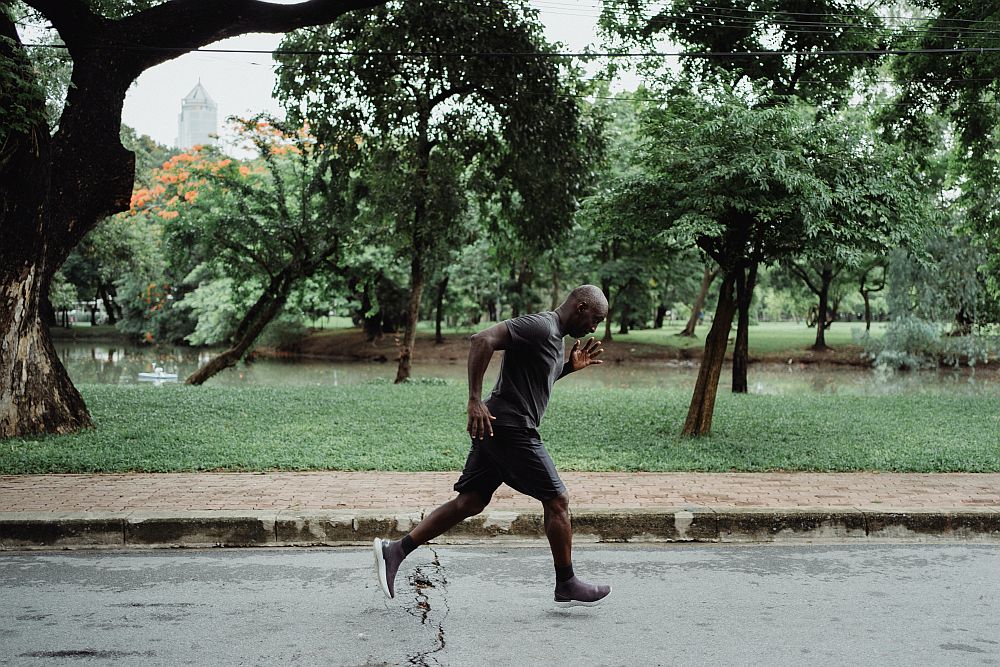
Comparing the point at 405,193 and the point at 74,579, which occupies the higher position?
the point at 405,193

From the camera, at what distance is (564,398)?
51.7ft

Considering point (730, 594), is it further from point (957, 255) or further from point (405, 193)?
point (957, 255)

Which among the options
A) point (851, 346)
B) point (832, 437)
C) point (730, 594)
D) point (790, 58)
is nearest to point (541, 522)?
point (730, 594)

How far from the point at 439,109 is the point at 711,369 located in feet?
33.4

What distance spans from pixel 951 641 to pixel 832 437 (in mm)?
7061

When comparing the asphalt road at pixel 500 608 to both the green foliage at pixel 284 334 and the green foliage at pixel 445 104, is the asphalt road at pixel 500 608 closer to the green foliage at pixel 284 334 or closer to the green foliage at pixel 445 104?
the green foliage at pixel 445 104

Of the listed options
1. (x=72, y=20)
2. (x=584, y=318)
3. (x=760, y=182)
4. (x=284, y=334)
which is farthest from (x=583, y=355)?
(x=284, y=334)

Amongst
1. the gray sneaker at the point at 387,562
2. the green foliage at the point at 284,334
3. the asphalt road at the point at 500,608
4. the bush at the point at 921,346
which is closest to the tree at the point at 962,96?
the bush at the point at 921,346

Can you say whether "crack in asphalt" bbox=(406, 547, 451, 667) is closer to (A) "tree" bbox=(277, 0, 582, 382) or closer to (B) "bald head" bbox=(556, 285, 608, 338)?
(B) "bald head" bbox=(556, 285, 608, 338)

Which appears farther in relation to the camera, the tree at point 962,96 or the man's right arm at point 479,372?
the tree at point 962,96

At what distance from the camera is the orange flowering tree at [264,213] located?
772 inches

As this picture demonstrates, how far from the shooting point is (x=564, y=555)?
4785 millimetres

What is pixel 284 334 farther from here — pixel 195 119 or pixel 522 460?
pixel 195 119

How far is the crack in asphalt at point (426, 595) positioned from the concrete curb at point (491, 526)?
2.18ft
